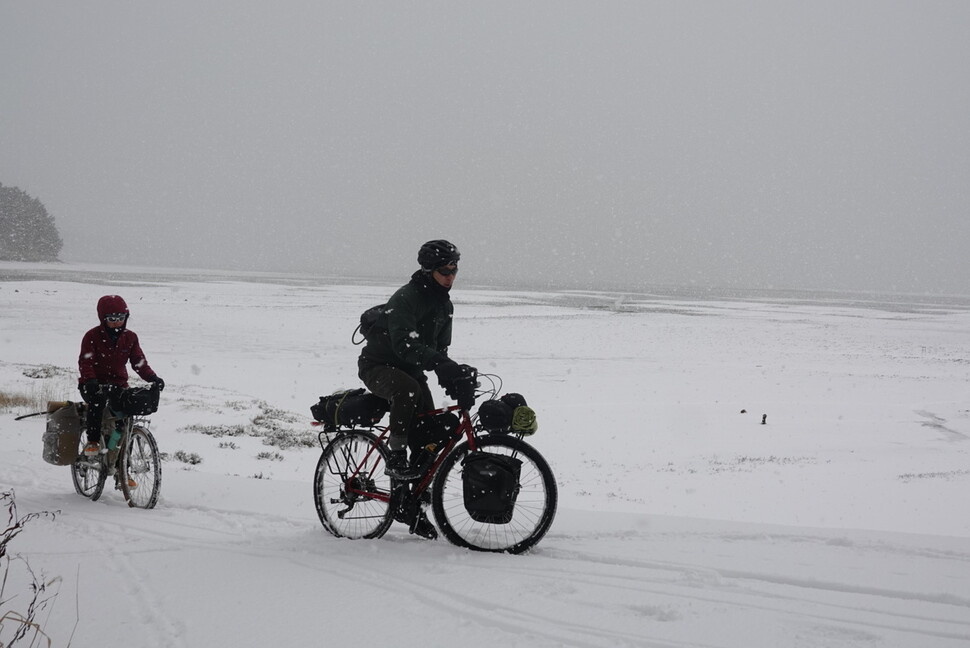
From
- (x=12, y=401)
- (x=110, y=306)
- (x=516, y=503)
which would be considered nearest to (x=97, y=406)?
(x=110, y=306)

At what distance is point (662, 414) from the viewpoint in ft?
50.8

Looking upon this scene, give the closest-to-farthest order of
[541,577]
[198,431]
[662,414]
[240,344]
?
1. [541,577]
2. [198,431]
3. [662,414]
4. [240,344]

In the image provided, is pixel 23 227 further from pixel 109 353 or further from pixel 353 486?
pixel 353 486

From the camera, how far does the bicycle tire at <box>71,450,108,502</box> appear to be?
22.8ft

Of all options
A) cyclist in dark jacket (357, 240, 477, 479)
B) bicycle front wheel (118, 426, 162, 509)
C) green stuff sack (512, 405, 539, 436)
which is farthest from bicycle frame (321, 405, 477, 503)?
bicycle front wheel (118, 426, 162, 509)

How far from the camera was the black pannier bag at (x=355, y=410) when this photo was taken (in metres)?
5.36

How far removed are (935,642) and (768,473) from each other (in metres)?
7.04

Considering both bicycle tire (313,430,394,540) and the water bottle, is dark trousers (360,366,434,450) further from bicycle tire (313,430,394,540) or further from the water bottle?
the water bottle

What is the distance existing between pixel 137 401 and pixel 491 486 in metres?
3.97

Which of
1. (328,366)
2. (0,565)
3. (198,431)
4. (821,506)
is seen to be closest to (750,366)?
(328,366)

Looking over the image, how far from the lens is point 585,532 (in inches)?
Answer: 222

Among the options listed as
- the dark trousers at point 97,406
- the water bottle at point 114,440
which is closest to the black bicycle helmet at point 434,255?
the dark trousers at point 97,406

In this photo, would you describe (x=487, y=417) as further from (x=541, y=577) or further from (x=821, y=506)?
(x=821, y=506)

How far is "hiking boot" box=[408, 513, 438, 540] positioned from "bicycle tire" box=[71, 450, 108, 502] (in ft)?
12.2
